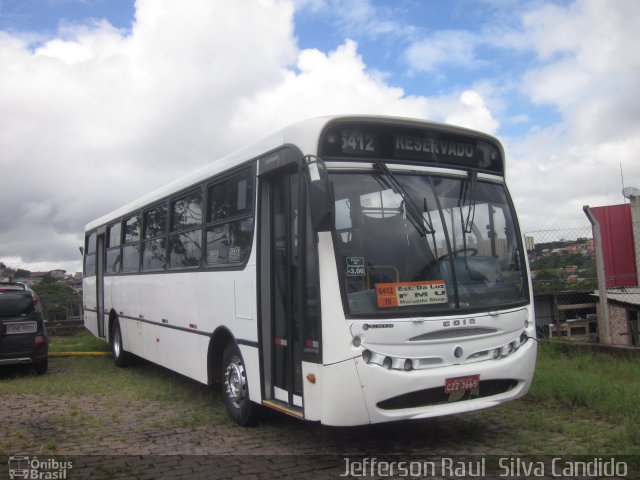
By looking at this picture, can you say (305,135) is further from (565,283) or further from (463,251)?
(565,283)

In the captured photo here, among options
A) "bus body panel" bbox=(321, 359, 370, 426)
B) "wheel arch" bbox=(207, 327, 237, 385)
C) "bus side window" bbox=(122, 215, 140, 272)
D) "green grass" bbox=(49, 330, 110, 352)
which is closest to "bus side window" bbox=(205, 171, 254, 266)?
"wheel arch" bbox=(207, 327, 237, 385)

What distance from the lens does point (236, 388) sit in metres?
7.07

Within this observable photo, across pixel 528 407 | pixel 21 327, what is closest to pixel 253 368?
pixel 528 407

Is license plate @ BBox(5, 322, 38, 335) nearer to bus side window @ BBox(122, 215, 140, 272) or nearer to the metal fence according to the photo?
bus side window @ BBox(122, 215, 140, 272)

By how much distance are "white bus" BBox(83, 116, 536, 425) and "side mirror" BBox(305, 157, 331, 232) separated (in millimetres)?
12

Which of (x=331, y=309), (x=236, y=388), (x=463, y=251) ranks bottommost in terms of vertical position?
(x=236, y=388)

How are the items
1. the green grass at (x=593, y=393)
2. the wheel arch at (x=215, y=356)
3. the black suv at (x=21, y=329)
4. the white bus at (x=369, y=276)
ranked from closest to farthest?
the white bus at (x=369, y=276) → the green grass at (x=593, y=393) → the wheel arch at (x=215, y=356) → the black suv at (x=21, y=329)

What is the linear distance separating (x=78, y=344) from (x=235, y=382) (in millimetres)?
11201

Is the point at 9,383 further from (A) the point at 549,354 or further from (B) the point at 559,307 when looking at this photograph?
(B) the point at 559,307

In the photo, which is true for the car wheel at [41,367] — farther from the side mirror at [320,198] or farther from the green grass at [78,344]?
the side mirror at [320,198]

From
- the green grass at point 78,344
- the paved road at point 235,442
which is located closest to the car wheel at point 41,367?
the green grass at point 78,344

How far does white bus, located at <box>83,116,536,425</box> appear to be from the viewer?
525cm

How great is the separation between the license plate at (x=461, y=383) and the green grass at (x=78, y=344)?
11.7 m

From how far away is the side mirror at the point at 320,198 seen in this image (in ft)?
16.8
